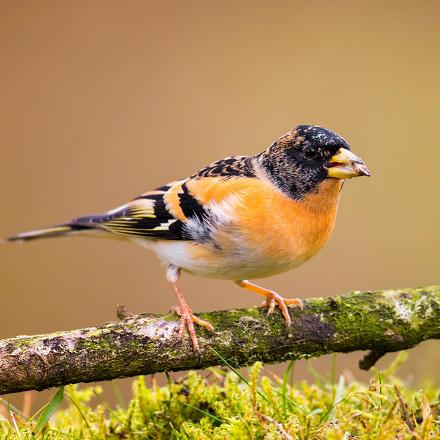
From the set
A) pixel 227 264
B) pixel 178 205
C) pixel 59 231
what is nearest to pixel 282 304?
pixel 227 264

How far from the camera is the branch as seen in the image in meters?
2.84

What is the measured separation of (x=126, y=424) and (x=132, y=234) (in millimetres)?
1337

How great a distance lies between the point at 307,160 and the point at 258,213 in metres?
0.40

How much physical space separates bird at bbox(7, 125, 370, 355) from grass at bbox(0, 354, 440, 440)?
37cm

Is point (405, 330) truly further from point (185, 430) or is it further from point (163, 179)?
point (163, 179)

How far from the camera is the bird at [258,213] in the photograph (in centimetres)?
352

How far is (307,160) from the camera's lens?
371 cm

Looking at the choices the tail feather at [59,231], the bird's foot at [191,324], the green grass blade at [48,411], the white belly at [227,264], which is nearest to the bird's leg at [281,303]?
the white belly at [227,264]

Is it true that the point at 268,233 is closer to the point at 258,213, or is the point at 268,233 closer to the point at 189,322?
the point at 258,213

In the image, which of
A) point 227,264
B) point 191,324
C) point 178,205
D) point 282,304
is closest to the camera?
point 191,324

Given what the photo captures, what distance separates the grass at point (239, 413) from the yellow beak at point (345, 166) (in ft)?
3.17

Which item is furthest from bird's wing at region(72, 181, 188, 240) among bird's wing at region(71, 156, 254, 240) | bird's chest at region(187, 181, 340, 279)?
bird's chest at region(187, 181, 340, 279)

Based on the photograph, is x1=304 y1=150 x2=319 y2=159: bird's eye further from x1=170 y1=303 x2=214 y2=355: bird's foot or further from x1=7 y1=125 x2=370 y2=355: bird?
x1=170 y1=303 x2=214 y2=355: bird's foot

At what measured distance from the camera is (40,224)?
7.59 meters
